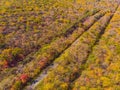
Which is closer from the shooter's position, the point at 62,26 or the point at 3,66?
the point at 3,66

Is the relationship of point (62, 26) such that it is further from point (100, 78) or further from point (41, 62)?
point (100, 78)

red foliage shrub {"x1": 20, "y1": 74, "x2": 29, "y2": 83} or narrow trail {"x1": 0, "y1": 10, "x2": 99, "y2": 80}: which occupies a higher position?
narrow trail {"x1": 0, "y1": 10, "x2": 99, "y2": 80}

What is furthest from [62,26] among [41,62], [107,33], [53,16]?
[41,62]

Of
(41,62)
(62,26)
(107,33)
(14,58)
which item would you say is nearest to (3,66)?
(14,58)

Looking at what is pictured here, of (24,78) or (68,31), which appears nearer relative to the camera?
(24,78)

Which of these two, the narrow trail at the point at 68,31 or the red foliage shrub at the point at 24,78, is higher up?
the narrow trail at the point at 68,31

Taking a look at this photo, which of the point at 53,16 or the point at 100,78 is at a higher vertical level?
the point at 53,16

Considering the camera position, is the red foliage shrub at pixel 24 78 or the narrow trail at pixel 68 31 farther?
the narrow trail at pixel 68 31

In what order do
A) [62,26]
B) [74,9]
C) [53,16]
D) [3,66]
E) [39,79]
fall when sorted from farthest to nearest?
[74,9] < [53,16] < [62,26] < [3,66] < [39,79]

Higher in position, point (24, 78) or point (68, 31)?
point (68, 31)

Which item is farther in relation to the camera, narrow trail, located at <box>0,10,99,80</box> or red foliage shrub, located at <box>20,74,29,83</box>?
narrow trail, located at <box>0,10,99,80</box>

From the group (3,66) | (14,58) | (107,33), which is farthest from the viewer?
(107,33)
